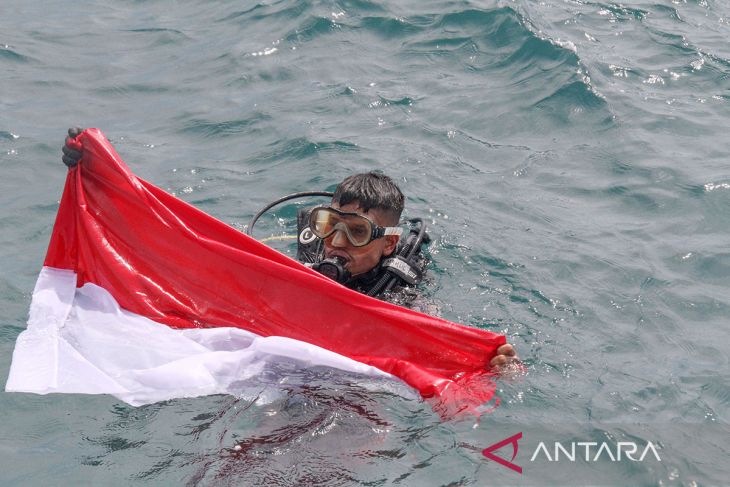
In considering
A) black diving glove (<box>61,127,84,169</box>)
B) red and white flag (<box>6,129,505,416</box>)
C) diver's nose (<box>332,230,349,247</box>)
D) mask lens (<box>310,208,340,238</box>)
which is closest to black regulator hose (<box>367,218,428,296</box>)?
diver's nose (<box>332,230,349,247</box>)

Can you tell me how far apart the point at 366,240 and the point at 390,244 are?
0.33m

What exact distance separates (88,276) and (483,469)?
265 centimetres

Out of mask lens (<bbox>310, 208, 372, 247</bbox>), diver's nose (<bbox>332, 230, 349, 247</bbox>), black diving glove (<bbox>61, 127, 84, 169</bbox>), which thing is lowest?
diver's nose (<bbox>332, 230, 349, 247</bbox>)

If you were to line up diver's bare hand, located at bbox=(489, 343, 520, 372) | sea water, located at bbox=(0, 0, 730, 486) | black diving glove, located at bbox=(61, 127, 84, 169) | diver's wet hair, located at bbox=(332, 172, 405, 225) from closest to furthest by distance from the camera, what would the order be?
sea water, located at bbox=(0, 0, 730, 486)
diver's bare hand, located at bbox=(489, 343, 520, 372)
black diving glove, located at bbox=(61, 127, 84, 169)
diver's wet hair, located at bbox=(332, 172, 405, 225)

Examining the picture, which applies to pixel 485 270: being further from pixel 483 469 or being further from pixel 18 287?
pixel 18 287

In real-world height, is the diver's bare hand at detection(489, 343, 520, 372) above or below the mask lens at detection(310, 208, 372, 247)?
below

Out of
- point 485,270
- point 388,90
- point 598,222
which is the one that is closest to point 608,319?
point 485,270

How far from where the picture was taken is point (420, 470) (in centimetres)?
433

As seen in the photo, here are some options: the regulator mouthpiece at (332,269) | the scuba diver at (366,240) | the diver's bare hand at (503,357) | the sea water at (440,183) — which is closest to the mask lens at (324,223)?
the scuba diver at (366,240)

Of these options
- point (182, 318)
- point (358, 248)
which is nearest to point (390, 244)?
point (358, 248)

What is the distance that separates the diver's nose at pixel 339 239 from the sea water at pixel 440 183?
0.98 metres

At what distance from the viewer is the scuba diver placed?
5.71m

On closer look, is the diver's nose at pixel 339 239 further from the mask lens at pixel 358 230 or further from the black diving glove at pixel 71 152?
the black diving glove at pixel 71 152

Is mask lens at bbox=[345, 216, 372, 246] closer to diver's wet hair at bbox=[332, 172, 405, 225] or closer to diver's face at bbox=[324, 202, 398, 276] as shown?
diver's face at bbox=[324, 202, 398, 276]
